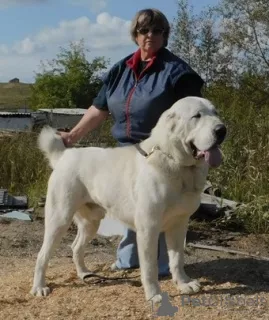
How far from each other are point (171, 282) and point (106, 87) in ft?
6.11

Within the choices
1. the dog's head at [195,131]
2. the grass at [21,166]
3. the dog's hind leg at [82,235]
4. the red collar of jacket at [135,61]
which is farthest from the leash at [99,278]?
the grass at [21,166]

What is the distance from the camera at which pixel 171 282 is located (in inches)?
208

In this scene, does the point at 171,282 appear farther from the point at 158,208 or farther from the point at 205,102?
the point at 205,102

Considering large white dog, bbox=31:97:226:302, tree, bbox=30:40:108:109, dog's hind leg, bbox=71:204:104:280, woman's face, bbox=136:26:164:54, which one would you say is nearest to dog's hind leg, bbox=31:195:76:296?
large white dog, bbox=31:97:226:302

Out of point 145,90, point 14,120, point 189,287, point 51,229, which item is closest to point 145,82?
point 145,90

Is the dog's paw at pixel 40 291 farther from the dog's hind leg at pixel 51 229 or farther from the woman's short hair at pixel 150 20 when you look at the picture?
the woman's short hair at pixel 150 20

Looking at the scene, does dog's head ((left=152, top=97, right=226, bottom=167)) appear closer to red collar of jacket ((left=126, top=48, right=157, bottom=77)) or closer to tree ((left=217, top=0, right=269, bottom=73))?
red collar of jacket ((left=126, top=48, right=157, bottom=77))

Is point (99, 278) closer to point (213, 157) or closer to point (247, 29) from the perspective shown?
point (213, 157)

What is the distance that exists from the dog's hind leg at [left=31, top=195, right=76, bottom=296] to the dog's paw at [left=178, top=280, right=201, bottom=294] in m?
1.09

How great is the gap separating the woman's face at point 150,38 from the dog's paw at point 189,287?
6.48 ft

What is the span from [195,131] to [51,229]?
161 centimetres

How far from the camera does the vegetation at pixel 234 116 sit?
8125 mm

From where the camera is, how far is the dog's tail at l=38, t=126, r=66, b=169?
530 cm

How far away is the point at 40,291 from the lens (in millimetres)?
5055
